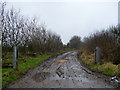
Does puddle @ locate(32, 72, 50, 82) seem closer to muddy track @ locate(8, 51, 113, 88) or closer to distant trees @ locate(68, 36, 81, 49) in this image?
muddy track @ locate(8, 51, 113, 88)

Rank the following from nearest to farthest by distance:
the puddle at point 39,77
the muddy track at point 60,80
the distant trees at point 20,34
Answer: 1. the muddy track at point 60,80
2. the puddle at point 39,77
3. the distant trees at point 20,34

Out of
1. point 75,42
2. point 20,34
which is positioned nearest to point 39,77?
point 20,34

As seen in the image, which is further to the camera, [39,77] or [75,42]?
[75,42]

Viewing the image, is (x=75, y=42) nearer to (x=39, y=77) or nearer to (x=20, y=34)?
(x=20, y=34)

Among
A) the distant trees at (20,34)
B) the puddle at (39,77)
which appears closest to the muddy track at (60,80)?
the puddle at (39,77)

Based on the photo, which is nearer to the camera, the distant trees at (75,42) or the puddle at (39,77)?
the puddle at (39,77)

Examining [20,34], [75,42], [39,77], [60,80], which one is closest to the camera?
[60,80]

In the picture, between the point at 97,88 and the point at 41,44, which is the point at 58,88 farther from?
the point at 41,44

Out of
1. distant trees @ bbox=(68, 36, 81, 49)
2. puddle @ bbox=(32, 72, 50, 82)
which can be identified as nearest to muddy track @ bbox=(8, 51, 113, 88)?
puddle @ bbox=(32, 72, 50, 82)

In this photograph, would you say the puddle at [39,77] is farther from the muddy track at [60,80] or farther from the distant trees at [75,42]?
the distant trees at [75,42]

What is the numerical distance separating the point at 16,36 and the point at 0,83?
15317 mm

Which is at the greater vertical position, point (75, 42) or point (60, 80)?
point (75, 42)

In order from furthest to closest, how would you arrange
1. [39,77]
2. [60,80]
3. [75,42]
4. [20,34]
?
[75,42], [20,34], [39,77], [60,80]

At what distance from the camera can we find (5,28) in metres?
19.1
